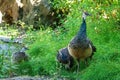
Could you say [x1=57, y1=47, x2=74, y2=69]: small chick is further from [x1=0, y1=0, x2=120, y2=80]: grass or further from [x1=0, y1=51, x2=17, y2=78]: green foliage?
[x1=0, y1=51, x2=17, y2=78]: green foliage

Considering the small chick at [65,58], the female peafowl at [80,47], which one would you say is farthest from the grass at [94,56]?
the female peafowl at [80,47]

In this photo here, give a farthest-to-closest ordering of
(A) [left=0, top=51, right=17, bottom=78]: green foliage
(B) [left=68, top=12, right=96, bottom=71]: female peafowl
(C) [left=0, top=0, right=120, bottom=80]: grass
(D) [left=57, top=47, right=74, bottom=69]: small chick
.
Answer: (D) [left=57, top=47, right=74, bottom=69]: small chick → (A) [left=0, top=51, right=17, bottom=78]: green foliage → (B) [left=68, top=12, right=96, bottom=71]: female peafowl → (C) [left=0, top=0, right=120, bottom=80]: grass

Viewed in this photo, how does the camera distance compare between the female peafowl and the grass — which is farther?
the female peafowl

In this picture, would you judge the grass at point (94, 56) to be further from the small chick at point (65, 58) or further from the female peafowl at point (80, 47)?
the female peafowl at point (80, 47)

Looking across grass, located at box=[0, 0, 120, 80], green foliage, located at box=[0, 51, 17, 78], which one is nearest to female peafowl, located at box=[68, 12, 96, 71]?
grass, located at box=[0, 0, 120, 80]

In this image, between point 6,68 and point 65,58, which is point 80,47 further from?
point 6,68

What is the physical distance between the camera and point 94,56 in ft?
26.7

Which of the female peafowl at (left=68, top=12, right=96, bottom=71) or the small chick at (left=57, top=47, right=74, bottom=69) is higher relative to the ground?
the female peafowl at (left=68, top=12, right=96, bottom=71)

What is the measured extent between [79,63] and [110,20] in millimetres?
1895

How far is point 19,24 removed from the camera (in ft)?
54.3

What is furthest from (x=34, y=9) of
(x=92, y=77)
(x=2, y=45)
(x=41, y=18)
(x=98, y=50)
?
(x=92, y=77)

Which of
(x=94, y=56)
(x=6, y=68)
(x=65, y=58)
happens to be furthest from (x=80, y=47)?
(x=6, y=68)

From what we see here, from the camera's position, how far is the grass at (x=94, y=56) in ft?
22.9

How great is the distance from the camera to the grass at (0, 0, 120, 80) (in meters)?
6.99
